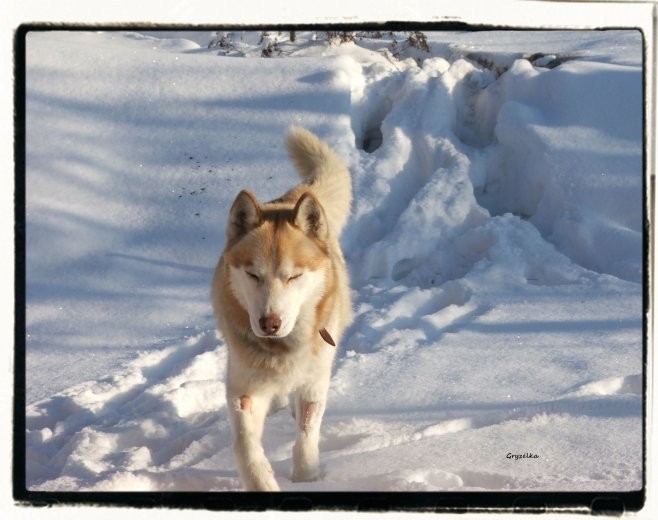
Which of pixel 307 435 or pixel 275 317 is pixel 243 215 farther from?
pixel 307 435

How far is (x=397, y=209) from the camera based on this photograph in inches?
181

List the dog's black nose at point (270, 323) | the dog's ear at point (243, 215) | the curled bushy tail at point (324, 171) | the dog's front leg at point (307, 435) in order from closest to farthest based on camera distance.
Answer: the dog's black nose at point (270, 323), the dog's ear at point (243, 215), the dog's front leg at point (307, 435), the curled bushy tail at point (324, 171)

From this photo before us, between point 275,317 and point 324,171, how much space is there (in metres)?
1.19

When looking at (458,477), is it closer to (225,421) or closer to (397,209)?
(225,421)

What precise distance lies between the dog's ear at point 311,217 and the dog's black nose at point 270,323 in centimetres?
40

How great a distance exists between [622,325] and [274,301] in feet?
5.86

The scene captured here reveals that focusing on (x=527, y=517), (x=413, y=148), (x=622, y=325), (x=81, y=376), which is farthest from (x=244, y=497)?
(x=413, y=148)

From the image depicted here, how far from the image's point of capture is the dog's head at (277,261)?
247 cm

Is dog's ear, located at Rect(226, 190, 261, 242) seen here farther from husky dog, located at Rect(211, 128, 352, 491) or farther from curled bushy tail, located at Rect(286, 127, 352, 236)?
curled bushy tail, located at Rect(286, 127, 352, 236)

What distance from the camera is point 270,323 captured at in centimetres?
243

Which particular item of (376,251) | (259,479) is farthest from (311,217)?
(376,251)

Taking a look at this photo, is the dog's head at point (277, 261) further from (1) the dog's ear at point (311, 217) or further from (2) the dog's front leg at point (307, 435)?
(2) the dog's front leg at point (307, 435)

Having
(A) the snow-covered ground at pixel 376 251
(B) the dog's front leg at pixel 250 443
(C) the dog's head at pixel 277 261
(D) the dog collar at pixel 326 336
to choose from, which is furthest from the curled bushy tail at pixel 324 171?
(B) the dog's front leg at pixel 250 443

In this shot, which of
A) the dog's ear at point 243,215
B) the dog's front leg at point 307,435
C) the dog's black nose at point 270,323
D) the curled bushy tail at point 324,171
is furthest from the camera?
the curled bushy tail at point 324,171
